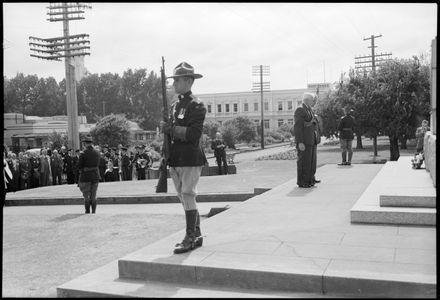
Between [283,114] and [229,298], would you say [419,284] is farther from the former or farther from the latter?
[283,114]

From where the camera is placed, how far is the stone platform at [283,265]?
13.0 ft

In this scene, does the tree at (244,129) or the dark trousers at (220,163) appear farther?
the tree at (244,129)

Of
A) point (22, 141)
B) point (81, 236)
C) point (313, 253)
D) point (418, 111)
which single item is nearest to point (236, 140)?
point (22, 141)

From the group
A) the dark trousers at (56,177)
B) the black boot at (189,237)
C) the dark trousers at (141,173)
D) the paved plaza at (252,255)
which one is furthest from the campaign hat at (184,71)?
the dark trousers at (56,177)

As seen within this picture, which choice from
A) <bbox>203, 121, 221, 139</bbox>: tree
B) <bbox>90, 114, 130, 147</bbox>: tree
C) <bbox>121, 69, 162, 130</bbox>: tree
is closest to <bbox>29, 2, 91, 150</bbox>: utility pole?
<bbox>90, 114, 130, 147</bbox>: tree

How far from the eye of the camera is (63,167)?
21.3 meters

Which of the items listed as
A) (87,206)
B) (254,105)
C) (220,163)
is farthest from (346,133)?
(254,105)

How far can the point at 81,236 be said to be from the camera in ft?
27.8

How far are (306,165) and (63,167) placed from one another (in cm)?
1442

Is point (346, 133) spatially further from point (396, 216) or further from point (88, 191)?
point (396, 216)

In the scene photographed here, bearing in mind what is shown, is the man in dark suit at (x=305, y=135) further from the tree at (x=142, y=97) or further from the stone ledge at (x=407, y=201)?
the tree at (x=142, y=97)

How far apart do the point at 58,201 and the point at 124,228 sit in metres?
5.35

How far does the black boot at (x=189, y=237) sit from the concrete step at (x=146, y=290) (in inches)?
20.0

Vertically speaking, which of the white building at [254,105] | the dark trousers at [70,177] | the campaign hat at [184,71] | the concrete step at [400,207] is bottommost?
the dark trousers at [70,177]
